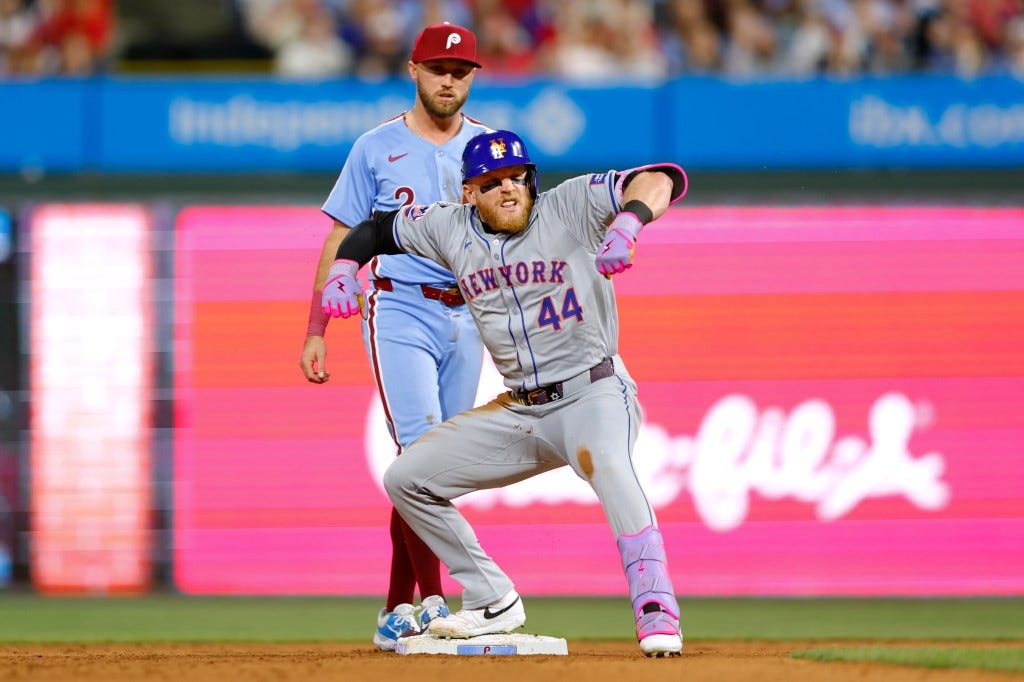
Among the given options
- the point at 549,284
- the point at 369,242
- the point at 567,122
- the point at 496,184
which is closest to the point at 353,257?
the point at 369,242

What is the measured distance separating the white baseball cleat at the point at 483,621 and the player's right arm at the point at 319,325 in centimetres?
101

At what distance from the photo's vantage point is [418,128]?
6.73 meters

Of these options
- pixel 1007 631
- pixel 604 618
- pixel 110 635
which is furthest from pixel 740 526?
pixel 110 635

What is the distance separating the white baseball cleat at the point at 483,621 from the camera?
614 cm

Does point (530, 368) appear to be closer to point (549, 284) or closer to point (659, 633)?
point (549, 284)

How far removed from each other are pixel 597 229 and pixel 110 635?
11.7 ft

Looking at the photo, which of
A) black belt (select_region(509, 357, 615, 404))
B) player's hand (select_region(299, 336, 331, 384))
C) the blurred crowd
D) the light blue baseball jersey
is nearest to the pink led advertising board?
the blurred crowd

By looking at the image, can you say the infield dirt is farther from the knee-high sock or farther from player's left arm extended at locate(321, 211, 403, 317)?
player's left arm extended at locate(321, 211, 403, 317)

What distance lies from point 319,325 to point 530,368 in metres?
0.96

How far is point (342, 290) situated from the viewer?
6266mm

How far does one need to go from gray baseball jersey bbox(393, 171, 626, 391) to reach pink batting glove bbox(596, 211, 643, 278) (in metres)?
0.27

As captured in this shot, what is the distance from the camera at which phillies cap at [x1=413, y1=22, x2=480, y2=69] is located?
21.3ft

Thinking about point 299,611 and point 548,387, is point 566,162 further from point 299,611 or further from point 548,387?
point 548,387

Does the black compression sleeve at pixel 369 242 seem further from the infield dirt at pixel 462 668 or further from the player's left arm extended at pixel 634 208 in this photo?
the infield dirt at pixel 462 668
